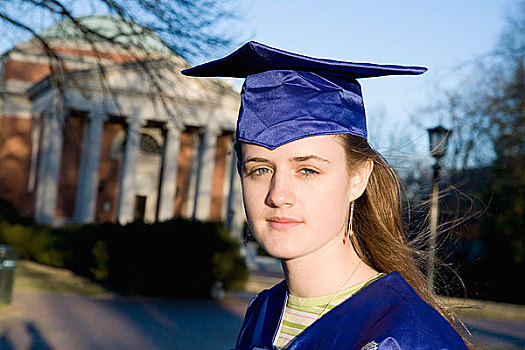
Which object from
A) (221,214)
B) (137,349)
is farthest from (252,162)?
(221,214)

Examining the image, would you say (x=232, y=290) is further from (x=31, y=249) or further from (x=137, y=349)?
(x=31, y=249)

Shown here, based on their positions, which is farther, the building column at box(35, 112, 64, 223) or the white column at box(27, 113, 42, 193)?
the white column at box(27, 113, 42, 193)

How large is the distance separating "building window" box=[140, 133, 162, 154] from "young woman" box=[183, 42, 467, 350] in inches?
1416

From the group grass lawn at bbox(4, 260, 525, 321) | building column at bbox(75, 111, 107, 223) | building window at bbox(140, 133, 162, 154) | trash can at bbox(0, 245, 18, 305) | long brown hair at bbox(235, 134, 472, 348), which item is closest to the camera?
long brown hair at bbox(235, 134, 472, 348)

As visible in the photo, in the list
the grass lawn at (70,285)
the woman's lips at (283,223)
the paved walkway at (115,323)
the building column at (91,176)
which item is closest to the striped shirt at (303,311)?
the woman's lips at (283,223)

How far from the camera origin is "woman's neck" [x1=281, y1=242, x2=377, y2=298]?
6.53 feet

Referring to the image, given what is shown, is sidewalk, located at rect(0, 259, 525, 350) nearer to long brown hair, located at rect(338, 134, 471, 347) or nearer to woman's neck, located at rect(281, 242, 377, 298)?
long brown hair, located at rect(338, 134, 471, 347)

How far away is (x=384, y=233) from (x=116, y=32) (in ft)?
23.4

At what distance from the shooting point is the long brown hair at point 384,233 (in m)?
2.20

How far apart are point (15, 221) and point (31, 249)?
5887mm

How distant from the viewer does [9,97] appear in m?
37.6

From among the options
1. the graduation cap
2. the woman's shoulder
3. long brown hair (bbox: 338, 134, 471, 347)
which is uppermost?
the graduation cap

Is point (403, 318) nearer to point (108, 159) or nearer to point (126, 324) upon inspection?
point (126, 324)

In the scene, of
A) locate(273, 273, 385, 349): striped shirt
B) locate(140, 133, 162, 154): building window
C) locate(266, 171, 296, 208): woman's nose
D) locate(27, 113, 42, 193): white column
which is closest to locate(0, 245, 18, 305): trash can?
locate(273, 273, 385, 349): striped shirt
